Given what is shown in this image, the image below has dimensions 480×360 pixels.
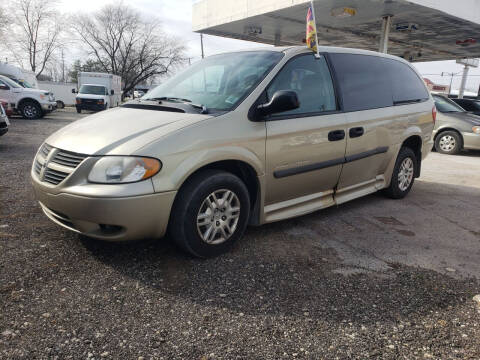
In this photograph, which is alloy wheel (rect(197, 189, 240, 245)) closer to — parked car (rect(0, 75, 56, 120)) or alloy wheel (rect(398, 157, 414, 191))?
alloy wheel (rect(398, 157, 414, 191))

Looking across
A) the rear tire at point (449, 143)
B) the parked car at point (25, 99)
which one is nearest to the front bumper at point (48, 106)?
the parked car at point (25, 99)

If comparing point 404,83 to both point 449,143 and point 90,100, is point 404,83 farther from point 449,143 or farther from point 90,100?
point 90,100

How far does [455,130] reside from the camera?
974cm

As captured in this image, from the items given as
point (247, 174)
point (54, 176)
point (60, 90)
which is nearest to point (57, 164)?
point (54, 176)

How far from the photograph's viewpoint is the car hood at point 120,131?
2.62 m

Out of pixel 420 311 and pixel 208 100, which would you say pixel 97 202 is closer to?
pixel 208 100

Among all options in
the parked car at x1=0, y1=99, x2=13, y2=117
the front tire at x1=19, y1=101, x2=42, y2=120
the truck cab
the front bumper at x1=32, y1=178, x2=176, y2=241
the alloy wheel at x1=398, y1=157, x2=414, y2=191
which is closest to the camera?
the front bumper at x1=32, y1=178, x2=176, y2=241

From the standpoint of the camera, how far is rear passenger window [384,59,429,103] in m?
4.57

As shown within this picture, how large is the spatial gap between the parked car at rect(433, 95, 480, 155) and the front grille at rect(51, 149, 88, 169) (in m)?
9.62

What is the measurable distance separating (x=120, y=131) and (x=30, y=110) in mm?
14656

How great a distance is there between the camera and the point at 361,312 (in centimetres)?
237

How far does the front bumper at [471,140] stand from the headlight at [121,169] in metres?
9.53

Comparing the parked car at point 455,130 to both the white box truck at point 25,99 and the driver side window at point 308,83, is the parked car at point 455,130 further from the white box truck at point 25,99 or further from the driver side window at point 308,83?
the white box truck at point 25,99

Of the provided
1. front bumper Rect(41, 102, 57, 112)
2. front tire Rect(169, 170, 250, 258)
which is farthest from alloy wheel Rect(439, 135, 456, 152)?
front bumper Rect(41, 102, 57, 112)
